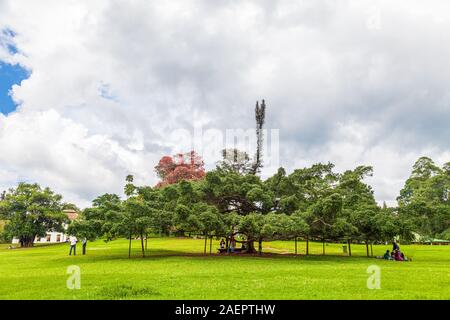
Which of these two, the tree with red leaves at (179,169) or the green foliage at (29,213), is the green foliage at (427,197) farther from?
the green foliage at (29,213)

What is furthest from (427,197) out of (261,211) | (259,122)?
(261,211)

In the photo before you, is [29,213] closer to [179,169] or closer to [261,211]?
[179,169]

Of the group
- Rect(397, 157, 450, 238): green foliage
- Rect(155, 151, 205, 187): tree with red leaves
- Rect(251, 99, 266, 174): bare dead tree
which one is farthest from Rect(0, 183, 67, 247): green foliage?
Rect(397, 157, 450, 238): green foliage

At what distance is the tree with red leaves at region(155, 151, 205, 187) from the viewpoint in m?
70.1

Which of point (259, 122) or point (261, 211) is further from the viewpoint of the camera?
point (259, 122)

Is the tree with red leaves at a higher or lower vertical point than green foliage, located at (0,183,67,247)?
higher

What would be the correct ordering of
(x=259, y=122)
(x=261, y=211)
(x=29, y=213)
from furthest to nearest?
(x=29, y=213) → (x=259, y=122) → (x=261, y=211)

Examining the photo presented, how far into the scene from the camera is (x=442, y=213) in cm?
3128

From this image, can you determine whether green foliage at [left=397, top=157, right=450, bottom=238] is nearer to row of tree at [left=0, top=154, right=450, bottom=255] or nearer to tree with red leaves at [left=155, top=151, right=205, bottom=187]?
row of tree at [left=0, top=154, right=450, bottom=255]

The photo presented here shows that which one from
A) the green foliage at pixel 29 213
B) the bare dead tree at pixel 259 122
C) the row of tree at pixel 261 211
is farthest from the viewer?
the green foliage at pixel 29 213

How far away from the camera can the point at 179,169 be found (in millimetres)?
70188

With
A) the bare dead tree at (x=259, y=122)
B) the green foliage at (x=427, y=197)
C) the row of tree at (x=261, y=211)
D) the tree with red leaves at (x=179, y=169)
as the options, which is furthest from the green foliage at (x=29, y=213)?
the green foliage at (x=427, y=197)

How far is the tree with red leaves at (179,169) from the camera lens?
7012 cm
